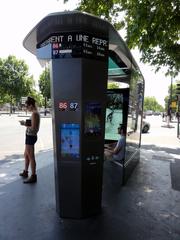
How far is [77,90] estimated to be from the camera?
12.9ft

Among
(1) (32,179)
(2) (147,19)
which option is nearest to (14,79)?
(1) (32,179)

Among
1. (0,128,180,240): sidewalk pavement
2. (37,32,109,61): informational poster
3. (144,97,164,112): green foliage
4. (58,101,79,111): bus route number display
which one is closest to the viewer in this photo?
(0,128,180,240): sidewalk pavement

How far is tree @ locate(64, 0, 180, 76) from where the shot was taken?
5645mm

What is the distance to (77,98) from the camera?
3.95 m

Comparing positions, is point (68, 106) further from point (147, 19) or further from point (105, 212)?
point (147, 19)

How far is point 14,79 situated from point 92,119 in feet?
190

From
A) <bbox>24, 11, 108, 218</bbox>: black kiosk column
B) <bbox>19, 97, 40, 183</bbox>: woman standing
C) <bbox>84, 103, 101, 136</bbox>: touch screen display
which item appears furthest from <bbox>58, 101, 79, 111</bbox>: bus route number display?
<bbox>19, 97, 40, 183</bbox>: woman standing

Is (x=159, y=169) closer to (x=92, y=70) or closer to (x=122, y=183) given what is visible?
(x=122, y=183)

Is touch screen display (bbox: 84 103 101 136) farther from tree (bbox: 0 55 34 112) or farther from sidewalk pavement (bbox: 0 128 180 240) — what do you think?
tree (bbox: 0 55 34 112)

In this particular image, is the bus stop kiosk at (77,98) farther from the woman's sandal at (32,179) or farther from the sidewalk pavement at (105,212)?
the woman's sandal at (32,179)

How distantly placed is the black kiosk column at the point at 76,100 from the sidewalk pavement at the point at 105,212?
0.36m

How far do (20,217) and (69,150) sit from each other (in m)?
1.24

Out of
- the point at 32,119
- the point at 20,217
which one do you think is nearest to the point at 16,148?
the point at 32,119

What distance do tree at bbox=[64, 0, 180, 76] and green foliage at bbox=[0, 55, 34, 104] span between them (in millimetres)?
52853
